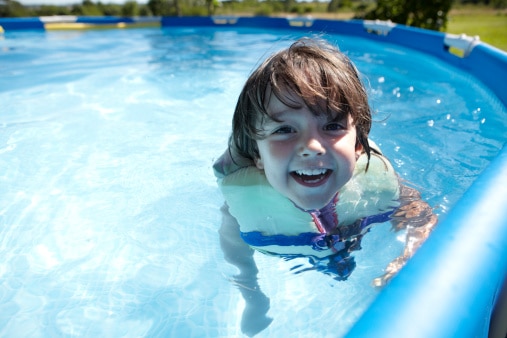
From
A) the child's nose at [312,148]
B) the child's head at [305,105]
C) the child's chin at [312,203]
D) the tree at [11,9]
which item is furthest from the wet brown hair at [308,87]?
the tree at [11,9]

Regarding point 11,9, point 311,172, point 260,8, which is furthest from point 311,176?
point 260,8

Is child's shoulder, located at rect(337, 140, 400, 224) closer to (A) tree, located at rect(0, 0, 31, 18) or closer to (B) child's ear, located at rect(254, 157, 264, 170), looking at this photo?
(B) child's ear, located at rect(254, 157, 264, 170)

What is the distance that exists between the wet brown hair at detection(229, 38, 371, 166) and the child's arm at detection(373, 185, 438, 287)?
391mm

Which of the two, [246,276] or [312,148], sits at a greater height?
[312,148]

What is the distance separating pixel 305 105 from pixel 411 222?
847mm

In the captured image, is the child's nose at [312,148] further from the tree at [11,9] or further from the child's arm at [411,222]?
the tree at [11,9]

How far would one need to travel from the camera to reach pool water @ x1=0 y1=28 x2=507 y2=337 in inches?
68.7

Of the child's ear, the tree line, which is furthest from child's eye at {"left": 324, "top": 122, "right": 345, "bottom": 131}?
the tree line

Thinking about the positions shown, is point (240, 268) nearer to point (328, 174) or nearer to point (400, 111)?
point (328, 174)

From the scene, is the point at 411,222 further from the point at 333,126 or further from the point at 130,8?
the point at 130,8

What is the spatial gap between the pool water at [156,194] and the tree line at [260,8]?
4.88m

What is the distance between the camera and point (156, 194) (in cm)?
267

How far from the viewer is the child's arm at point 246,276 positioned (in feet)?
5.54

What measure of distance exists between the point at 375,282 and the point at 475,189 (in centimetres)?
73
